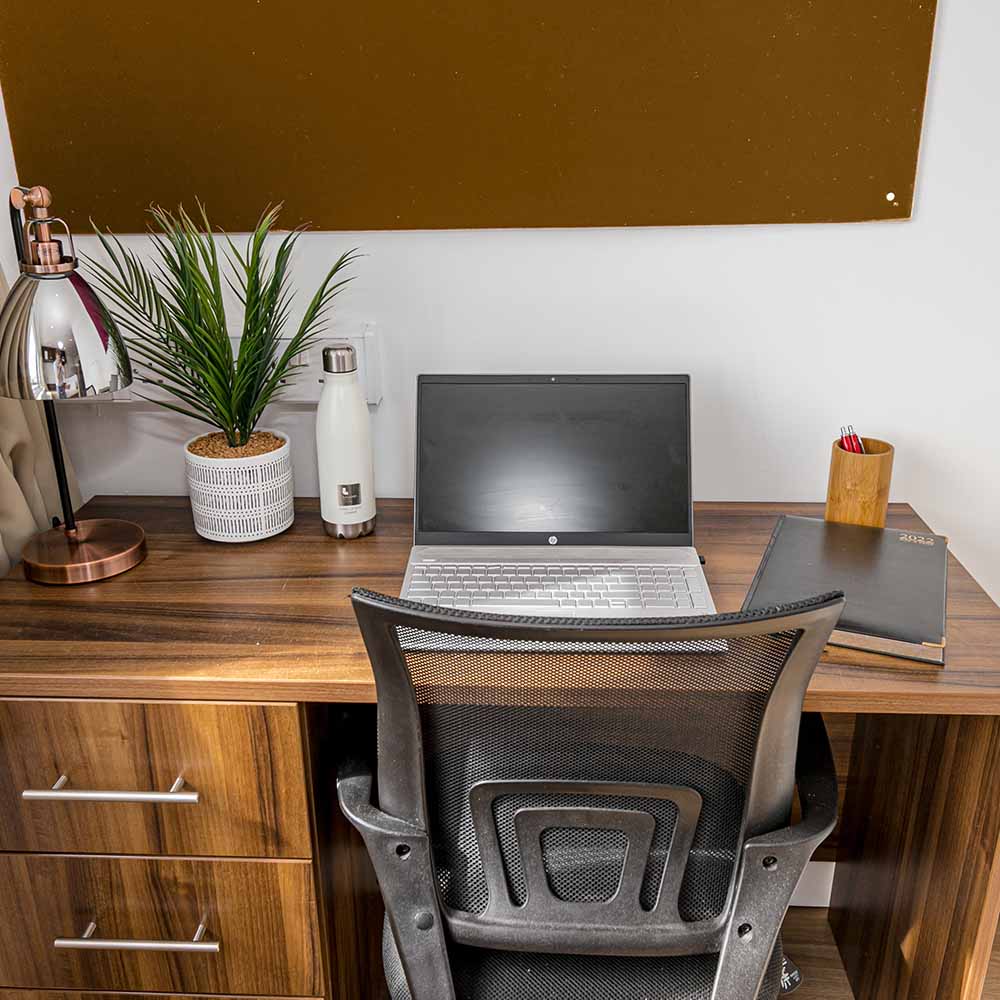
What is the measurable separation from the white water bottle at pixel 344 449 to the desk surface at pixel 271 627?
0.11 ft

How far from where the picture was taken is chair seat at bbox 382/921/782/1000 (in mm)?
991

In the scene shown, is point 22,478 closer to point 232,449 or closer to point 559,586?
point 232,449

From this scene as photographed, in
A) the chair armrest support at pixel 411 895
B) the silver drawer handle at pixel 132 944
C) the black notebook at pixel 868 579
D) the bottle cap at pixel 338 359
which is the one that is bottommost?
the silver drawer handle at pixel 132 944

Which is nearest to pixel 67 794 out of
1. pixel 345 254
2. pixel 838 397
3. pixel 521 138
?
pixel 345 254

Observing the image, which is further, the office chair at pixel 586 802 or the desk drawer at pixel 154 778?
the desk drawer at pixel 154 778

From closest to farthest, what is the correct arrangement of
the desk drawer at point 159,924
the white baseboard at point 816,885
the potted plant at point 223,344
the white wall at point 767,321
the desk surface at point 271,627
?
the desk surface at point 271,627 → the desk drawer at point 159,924 → the potted plant at point 223,344 → the white wall at point 767,321 → the white baseboard at point 816,885

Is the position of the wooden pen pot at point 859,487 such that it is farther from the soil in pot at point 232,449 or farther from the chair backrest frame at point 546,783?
the soil in pot at point 232,449

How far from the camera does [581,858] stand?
945mm

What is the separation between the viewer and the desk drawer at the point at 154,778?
110cm

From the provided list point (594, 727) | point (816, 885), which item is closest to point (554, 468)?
point (594, 727)

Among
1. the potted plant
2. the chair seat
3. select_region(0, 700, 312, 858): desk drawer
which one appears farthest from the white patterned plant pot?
the chair seat

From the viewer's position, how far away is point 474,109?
1348 mm

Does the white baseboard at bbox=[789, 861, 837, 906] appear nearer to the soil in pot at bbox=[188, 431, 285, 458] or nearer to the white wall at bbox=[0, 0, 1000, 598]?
the white wall at bbox=[0, 0, 1000, 598]

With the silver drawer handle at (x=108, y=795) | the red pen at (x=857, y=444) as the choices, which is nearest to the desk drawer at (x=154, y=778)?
the silver drawer handle at (x=108, y=795)
